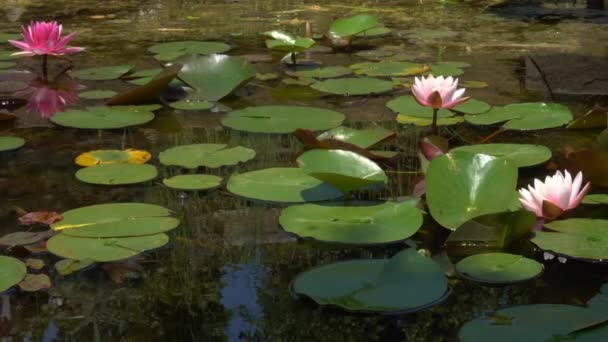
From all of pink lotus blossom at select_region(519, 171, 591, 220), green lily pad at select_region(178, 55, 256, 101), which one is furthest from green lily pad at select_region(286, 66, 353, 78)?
Result: pink lotus blossom at select_region(519, 171, 591, 220)

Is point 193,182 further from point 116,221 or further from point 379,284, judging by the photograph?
point 379,284

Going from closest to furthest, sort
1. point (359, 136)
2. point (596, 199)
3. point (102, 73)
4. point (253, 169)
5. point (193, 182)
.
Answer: point (596, 199)
point (193, 182)
point (253, 169)
point (359, 136)
point (102, 73)

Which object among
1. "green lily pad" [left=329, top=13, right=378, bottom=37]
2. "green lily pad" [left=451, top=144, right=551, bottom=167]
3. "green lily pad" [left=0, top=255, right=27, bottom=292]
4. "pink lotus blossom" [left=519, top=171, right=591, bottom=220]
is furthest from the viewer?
"green lily pad" [left=329, top=13, right=378, bottom=37]

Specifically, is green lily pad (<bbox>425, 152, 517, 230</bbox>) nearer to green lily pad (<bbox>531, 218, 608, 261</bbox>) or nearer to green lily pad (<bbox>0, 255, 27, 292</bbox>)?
green lily pad (<bbox>531, 218, 608, 261</bbox>)

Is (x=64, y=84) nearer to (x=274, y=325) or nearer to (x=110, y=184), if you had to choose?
(x=110, y=184)

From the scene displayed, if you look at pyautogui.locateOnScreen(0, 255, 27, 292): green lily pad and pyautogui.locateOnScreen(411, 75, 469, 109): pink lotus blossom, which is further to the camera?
pyautogui.locateOnScreen(411, 75, 469, 109): pink lotus blossom

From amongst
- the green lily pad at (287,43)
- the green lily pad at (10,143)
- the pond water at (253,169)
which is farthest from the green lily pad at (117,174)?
the green lily pad at (287,43)

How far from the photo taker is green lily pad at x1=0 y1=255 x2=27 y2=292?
1672mm

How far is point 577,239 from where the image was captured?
1.85 meters

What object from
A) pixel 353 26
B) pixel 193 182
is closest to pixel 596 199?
pixel 193 182

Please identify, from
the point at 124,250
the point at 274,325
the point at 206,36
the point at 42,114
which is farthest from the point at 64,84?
the point at 274,325

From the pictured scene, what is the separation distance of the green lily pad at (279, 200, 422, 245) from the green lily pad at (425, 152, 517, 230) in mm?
57

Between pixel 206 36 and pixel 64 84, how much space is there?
3.33 ft

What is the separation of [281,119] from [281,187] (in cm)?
63
